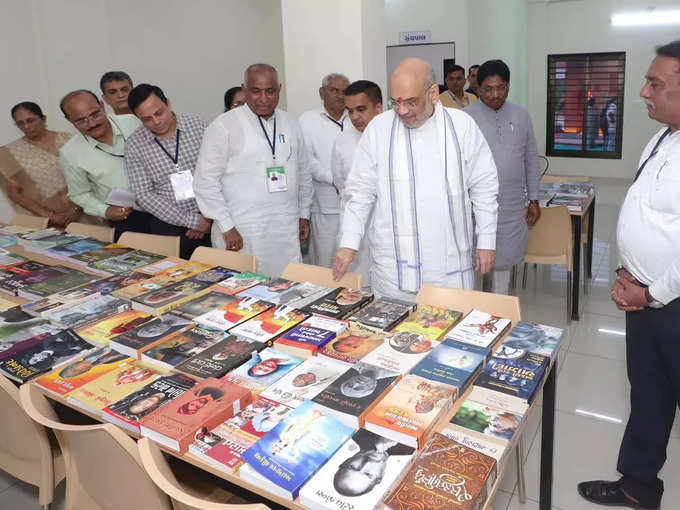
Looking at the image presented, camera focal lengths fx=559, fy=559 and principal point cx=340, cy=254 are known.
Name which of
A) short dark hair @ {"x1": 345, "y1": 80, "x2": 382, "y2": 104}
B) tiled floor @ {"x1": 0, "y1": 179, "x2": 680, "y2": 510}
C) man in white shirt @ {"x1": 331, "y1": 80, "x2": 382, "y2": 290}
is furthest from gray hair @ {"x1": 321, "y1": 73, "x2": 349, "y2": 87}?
tiled floor @ {"x1": 0, "y1": 179, "x2": 680, "y2": 510}

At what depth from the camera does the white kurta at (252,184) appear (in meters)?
3.25

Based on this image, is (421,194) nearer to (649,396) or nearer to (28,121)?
(649,396)

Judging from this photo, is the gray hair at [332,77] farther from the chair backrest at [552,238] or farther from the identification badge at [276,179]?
the chair backrest at [552,238]

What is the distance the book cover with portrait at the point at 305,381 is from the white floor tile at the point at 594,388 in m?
1.83

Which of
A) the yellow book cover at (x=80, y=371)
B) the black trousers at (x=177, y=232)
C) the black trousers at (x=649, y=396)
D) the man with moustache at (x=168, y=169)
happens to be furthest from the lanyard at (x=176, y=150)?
the black trousers at (x=649, y=396)

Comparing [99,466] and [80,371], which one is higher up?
[80,371]

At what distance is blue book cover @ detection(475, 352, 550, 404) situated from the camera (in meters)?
1.62

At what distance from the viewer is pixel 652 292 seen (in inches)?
72.6

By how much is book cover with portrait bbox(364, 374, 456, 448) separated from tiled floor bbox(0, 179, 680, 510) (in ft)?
3.50

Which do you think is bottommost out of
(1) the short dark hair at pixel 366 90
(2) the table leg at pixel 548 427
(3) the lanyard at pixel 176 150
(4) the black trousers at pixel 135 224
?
(2) the table leg at pixel 548 427

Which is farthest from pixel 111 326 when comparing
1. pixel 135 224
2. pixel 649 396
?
pixel 649 396

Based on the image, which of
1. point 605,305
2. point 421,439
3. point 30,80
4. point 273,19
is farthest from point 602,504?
point 273,19

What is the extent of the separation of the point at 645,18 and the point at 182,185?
8328 millimetres

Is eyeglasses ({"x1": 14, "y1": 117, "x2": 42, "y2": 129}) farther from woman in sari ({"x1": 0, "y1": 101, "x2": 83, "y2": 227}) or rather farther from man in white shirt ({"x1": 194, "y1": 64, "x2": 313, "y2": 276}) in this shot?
man in white shirt ({"x1": 194, "y1": 64, "x2": 313, "y2": 276})
